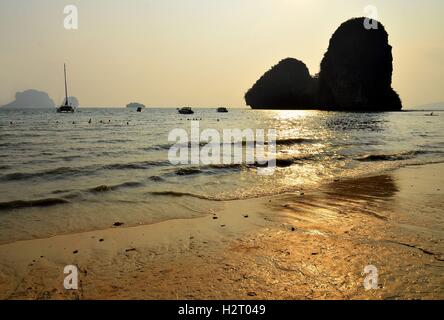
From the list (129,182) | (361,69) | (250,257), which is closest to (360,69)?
(361,69)

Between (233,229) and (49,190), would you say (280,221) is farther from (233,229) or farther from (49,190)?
(49,190)

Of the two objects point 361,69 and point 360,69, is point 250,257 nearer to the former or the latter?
point 360,69

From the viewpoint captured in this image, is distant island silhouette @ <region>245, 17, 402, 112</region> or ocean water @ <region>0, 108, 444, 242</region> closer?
ocean water @ <region>0, 108, 444, 242</region>

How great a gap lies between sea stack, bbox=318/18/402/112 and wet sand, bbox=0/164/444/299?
501 feet

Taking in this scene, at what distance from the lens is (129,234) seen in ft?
23.9

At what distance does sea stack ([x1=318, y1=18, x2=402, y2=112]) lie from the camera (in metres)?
147

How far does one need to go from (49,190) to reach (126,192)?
2.67 metres

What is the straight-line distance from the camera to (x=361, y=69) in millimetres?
147250

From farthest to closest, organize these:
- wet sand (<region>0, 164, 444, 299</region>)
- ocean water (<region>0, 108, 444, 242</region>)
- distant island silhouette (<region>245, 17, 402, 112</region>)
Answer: distant island silhouette (<region>245, 17, 402, 112</region>)
ocean water (<region>0, 108, 444, 242</region>)
wet sand (<region>0, 164, 444, 299</region>)

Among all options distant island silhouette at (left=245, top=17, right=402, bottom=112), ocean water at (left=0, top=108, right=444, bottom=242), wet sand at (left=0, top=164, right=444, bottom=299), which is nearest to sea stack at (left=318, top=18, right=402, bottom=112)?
distant island silhouette at (left=245, top=17, right=402, bottom=112)

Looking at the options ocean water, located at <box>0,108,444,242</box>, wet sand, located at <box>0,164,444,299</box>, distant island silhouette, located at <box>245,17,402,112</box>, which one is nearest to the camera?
wet sand, located at <box>0,164,444,299</box>

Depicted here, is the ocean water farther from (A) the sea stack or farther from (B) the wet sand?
(A) the sea stack
